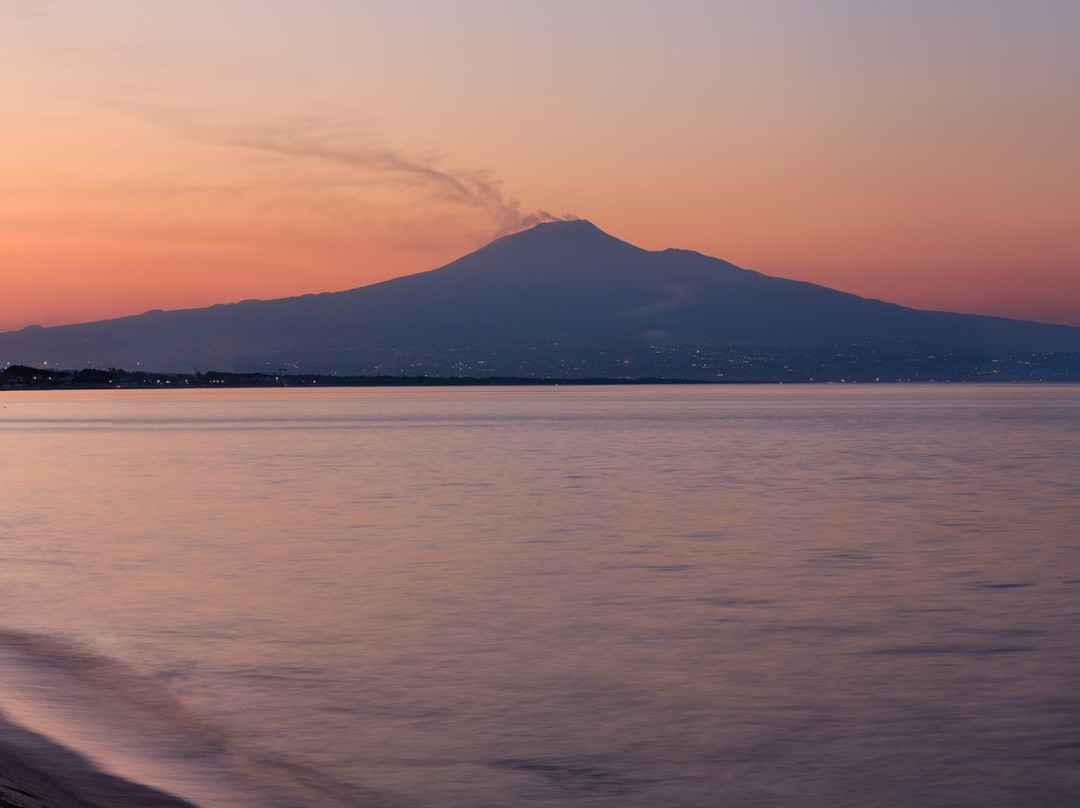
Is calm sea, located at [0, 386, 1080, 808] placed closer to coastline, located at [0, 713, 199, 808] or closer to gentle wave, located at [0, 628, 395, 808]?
gentle wave, located at [0, 628, 395, 808]

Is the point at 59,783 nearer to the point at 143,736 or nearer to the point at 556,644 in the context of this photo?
the point at 143,736

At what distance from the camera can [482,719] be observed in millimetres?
11719

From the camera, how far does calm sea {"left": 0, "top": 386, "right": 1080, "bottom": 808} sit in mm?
10211

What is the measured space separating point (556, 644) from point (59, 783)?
22.5ft

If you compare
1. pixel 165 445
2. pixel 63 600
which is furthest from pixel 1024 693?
pixel 165 445

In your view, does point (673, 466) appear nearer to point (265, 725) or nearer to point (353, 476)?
point (353, 476)

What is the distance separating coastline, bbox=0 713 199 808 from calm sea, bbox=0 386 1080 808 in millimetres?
250

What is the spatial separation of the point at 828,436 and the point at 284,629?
6362 cm

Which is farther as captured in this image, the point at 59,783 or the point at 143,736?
the point at 143,736

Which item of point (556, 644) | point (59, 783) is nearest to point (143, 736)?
point (59, 783)

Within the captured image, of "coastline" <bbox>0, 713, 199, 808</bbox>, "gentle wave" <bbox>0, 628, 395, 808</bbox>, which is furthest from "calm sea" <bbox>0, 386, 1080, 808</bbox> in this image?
"coastline" <bbox>0, 713, 199, 808</bbox>

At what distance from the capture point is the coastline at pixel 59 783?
8609 millimetres

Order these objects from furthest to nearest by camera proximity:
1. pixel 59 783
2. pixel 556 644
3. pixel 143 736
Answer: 1. pixel 556 644
2. pixel 143 736
3. pixel 59 783

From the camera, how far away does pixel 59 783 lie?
941 centimetres
